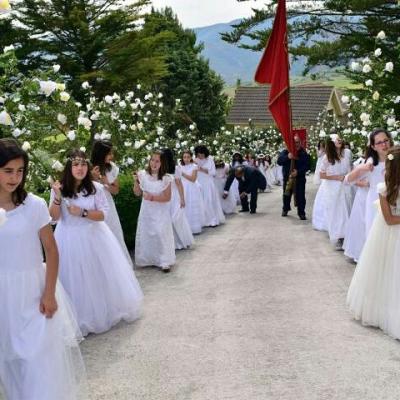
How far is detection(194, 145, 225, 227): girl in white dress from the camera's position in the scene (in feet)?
48.7

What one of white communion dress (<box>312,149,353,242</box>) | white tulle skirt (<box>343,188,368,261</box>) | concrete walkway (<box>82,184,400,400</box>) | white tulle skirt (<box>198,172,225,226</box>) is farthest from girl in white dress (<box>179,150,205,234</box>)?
white tulle skirt (<box>343,188,368,261</box>)

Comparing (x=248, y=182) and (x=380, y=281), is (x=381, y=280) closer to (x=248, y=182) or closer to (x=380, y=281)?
(x=380, y=281)

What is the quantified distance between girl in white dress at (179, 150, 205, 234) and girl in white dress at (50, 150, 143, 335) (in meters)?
6.76

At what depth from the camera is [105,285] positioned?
6750mm

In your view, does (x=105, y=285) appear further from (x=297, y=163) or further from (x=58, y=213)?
(x=297, y=163)

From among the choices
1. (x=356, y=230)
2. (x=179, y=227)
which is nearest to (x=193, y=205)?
(x=179, y=227)

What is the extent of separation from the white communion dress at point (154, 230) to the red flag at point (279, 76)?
455cm

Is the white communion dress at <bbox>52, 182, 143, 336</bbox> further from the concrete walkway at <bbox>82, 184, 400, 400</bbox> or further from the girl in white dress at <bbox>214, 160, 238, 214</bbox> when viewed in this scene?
the girl in white dress at <bbox>214, 160, 238, 214</bbox>

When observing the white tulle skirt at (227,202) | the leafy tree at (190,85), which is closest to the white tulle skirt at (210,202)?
the white tulle skirt at (227,202)

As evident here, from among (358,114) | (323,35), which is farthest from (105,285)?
(323,35)

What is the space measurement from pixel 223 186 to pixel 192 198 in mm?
4141

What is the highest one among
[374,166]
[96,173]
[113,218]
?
[374,166]

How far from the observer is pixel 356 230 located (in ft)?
31.0

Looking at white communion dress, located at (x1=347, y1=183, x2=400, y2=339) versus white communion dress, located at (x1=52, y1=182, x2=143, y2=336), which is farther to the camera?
white communion dress, located at (x1=52, y1=182, x2=143, y2=336)
